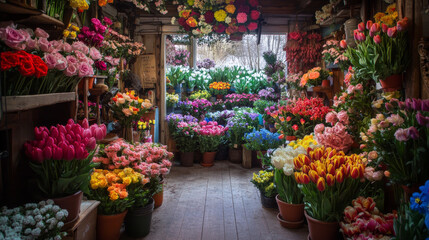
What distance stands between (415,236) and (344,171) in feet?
2.94

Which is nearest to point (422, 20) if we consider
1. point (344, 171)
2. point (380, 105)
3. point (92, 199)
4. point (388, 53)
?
point (388, 53)

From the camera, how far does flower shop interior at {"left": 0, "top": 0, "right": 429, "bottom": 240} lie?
188cm

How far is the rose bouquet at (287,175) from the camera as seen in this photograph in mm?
3006

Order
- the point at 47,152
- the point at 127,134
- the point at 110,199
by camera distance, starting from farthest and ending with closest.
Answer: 1. the point at 127,134
2. the point at 110,199
3. the point at 47,152

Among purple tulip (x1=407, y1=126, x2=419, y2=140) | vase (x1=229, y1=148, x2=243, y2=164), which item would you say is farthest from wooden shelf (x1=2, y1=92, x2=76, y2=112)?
vase (x1=229, y1=148, x2=243, y2=164)

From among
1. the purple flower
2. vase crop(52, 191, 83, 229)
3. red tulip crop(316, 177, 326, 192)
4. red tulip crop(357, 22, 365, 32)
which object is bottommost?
vase crop(52, 191, 83, 229)

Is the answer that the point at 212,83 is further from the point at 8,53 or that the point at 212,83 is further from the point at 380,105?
the point at 8,53

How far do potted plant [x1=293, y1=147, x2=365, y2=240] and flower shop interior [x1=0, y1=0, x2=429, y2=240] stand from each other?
11 mm

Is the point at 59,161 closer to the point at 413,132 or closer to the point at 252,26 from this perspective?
the point at 413,132

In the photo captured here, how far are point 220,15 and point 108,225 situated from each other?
3.82m

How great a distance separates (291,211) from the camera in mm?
3217

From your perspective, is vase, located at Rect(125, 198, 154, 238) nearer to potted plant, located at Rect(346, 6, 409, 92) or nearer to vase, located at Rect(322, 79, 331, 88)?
potted plant, located at Rect(346, 6, 409, 92)

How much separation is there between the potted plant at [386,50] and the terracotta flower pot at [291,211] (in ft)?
4.40

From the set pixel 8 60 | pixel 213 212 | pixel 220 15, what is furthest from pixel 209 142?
pixel 8 60
